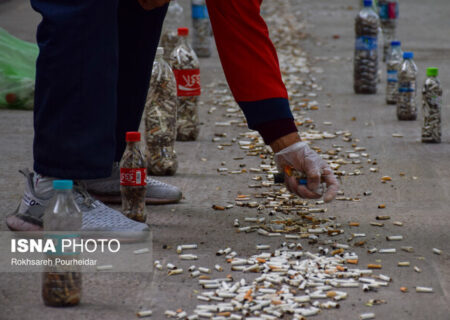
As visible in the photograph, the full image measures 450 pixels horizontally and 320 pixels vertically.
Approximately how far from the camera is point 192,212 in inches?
129

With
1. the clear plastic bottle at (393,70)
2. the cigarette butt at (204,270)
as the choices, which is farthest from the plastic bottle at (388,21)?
the cigarette butt at (204,270)

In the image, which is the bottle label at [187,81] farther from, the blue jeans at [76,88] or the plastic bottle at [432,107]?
the blue jeans at [76,88]

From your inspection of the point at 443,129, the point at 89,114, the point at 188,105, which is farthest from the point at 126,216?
the point at 443,129

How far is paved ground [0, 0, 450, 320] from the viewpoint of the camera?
7.70ft

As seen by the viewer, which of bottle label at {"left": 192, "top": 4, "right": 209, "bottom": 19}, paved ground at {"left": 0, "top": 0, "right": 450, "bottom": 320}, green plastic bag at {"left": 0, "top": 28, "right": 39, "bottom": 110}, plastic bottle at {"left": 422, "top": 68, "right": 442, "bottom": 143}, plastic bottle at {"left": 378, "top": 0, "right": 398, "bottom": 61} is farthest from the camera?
bottle label at {"left": 192, "top": 4, "right": 209, "bottom": 19}

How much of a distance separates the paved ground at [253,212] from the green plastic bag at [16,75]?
116 mm

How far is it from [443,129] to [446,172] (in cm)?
99

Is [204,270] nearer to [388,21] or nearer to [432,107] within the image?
[432,107]

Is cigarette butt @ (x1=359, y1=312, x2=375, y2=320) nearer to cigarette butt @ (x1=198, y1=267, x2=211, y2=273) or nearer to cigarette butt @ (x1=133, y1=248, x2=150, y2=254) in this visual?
cigarette butt @ (x1=198, y1=267, x2=211, y2=273)

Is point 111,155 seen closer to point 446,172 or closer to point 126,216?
point 126,216

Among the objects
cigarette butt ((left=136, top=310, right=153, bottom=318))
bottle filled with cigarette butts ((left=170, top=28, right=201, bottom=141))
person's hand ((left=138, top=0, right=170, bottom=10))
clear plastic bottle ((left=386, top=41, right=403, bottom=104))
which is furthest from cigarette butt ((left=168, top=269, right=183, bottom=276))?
clear plastic bottle ((left=386, top=41, right=403, bottom=104))

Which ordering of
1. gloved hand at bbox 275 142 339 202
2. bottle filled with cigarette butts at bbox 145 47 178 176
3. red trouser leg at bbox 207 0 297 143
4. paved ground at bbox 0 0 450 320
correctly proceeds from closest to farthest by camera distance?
paved ground at bbox 0 0 450 320, gloved hand at bbox 275 142 339 202, red trouser leg at bbox 207 0 297 143, bottle filled with cigarette butts at bbox 145 47 178 176

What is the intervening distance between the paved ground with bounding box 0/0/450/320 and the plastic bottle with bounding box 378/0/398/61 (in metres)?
0.85

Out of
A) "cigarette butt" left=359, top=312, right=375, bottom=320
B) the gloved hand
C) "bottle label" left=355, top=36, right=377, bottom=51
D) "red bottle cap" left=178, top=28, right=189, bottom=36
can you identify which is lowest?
"cigarette butt" left=359, top=312, right=375, bottom=320
